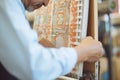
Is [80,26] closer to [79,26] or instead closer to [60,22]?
[79,26]

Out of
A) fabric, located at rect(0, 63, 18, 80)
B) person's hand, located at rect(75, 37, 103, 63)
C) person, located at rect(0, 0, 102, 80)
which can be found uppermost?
person, located at rect(0, 0, 102, 80)

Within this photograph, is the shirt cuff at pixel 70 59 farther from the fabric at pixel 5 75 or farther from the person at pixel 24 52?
the fabric at pixel 5 75

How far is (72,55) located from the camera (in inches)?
27.5

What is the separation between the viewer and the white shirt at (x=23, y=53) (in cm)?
63

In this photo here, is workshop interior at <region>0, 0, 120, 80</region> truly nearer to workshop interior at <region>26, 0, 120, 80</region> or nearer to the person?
workshop interior at <region>26, 0, 120, 80</region>

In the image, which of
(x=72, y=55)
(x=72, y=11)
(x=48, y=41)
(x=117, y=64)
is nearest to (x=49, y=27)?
(x=48, y=41)

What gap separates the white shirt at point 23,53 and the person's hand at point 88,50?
0.09 meters

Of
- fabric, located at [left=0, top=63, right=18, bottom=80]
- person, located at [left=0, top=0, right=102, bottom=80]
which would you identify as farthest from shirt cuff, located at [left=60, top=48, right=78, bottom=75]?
fabric, located at [left=0, top=63, right=18, bottom=80]

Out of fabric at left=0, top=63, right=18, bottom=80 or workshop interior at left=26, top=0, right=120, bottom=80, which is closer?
fabric at left=0, top=63, right=18, bottom=80

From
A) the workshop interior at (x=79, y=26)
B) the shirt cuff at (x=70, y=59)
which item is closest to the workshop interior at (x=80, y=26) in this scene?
the workshop interior at (x=79, y=26)

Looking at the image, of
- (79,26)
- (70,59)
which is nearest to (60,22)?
(79,26)

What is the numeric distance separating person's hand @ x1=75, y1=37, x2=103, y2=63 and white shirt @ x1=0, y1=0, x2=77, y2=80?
9 cm

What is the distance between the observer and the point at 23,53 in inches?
24.9

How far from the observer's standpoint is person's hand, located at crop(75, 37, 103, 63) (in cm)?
77
